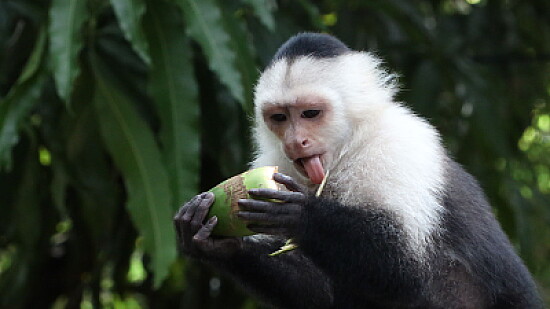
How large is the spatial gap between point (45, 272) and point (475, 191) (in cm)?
353

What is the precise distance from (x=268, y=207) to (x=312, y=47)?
913mm

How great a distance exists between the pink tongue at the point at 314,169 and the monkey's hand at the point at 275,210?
1.08ft

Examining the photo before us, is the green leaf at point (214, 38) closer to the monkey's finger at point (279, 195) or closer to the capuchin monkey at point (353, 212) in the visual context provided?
the capuchin monkey at point (353, 212)

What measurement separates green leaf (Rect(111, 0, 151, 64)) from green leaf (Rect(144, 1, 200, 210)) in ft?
1.29

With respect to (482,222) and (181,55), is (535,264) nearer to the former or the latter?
(482,222)

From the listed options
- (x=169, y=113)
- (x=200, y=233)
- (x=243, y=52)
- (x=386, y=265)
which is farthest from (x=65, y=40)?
(x=386, y=265)

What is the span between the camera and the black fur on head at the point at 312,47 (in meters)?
3.43

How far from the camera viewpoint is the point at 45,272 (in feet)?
19.3

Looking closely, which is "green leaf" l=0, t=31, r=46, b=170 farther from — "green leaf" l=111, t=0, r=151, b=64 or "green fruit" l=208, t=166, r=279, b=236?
"green fruit" l=208, t=166, r=279, b=236

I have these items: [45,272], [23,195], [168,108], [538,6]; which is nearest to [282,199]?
[168,108]

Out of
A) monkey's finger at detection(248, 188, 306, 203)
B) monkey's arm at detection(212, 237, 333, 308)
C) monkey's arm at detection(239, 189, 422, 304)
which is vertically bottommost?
monkey's arm at detection(212, 237, 333, 308)

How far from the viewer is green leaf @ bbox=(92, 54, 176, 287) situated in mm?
3959

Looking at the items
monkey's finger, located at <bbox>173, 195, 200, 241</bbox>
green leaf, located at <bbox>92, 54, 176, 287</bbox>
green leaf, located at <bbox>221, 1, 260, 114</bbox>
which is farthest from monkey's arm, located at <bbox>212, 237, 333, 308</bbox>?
green leaf, located at <bbox>221, 1, 260, 114</bbox>

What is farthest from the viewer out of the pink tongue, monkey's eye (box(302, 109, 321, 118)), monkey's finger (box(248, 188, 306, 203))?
monkey's eye (box(302, 109, 321, 118))
